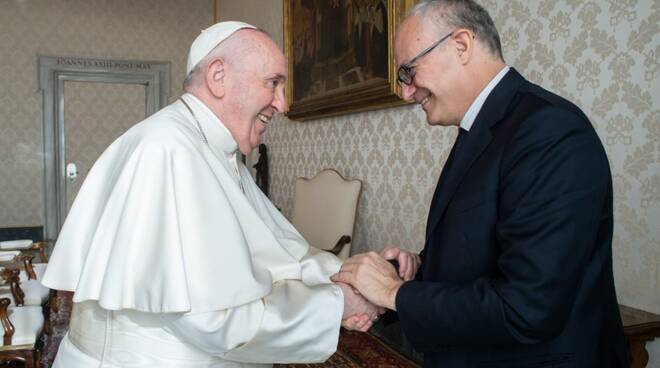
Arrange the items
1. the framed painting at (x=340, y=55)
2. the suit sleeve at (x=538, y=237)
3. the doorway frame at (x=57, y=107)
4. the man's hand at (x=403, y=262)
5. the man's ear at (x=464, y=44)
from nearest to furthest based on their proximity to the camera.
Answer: the suit sleeve at (x=538, y=237) < the man's ear at (x=464, y=44) < the man's hand at (x=403, y=262) < the framed painting at (x=340, y=55) < the doorway frame at (x=57, y=107)

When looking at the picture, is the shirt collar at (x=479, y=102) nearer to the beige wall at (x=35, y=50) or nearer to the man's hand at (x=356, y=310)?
the man's hand at (x=356, y=310)

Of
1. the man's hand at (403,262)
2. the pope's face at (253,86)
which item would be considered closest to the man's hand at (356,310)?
the man's hand at (403,262)

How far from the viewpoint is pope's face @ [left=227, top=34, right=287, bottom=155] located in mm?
1885

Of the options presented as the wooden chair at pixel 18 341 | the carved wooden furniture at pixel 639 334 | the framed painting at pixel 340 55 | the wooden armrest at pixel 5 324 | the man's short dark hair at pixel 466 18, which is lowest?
the wooden chair at pixel 18 341

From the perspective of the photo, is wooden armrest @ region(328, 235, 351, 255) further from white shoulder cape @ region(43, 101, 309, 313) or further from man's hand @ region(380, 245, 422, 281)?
white shoulder cape @ region(43, 101, 309, 313)

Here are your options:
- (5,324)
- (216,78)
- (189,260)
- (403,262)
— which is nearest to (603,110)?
(403,262)

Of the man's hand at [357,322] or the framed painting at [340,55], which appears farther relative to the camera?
the framed painting at [340,55]

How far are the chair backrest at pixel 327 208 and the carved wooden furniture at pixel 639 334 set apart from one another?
8.62ft

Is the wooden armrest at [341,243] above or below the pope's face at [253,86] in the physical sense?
below

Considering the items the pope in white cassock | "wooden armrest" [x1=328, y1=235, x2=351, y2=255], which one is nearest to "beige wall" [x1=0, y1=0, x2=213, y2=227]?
"wooden armrest" [x1=328, y1=235, x2=351, y2=255]

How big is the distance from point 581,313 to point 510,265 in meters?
0.28

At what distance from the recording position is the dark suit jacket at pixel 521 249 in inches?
51.9

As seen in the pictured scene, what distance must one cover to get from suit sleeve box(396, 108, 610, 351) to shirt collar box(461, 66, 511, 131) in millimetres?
306

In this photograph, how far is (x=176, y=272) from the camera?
1.49m
